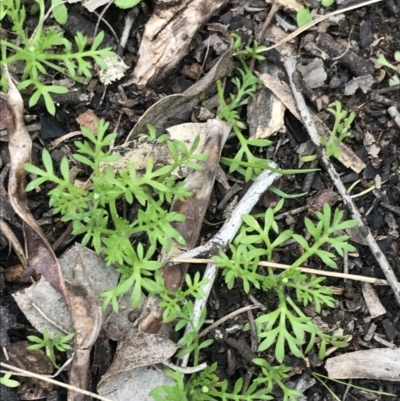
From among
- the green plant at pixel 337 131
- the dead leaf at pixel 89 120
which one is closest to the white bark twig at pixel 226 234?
the green plant at pixel 337 131

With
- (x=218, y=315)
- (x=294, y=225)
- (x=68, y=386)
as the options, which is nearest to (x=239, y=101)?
(x=294, y=225)

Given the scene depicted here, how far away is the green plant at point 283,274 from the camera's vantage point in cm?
271

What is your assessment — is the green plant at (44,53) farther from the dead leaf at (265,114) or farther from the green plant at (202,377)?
the green plant at (202,377)

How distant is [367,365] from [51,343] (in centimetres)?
152

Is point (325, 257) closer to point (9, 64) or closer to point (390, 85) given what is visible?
point (390, 85)

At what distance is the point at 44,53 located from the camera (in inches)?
110

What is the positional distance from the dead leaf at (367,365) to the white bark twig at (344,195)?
0.28 meters

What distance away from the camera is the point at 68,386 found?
257 centimetres

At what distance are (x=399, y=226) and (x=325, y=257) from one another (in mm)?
512

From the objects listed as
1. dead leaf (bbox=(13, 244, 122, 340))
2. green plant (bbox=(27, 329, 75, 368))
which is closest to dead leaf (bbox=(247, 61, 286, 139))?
dead leaf (bbox=(13, 244, 122, 340))

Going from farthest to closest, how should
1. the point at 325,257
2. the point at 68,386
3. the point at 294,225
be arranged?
1. the point at 294,225
2. the point at 325,257
3. the point at 68,386

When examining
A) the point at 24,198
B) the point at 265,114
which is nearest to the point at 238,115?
the point at 265,114

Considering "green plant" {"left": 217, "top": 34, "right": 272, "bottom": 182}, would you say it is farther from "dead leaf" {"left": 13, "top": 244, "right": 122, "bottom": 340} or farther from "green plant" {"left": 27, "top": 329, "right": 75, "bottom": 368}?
"green plant" {"left": 27, "top": 329, "right": 75, "bottom": 368}

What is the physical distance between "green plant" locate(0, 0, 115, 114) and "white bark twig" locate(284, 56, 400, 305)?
38.5 inches
